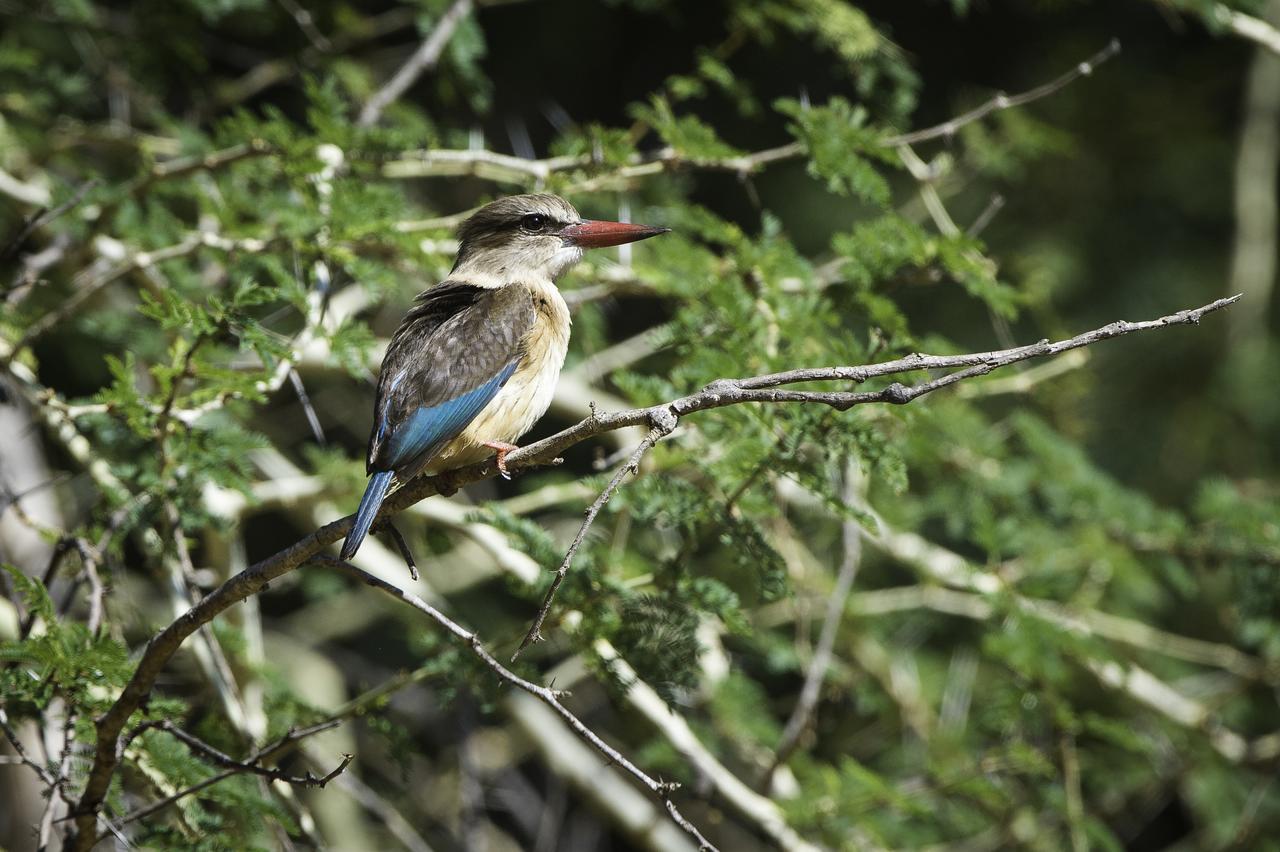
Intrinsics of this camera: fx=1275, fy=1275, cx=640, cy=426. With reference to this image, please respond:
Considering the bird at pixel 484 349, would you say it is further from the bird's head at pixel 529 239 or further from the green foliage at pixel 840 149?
Answer: the green foliage at pixel 840 149

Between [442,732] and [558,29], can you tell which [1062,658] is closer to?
[442,732]

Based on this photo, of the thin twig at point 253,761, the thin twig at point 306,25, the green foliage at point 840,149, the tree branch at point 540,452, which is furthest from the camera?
the thin twig at point 306,25

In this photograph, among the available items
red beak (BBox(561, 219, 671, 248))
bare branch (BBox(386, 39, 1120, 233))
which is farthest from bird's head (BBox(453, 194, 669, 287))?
bare branch (BBox(386, 39, 1120, 233))

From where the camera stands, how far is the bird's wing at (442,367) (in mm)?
2969

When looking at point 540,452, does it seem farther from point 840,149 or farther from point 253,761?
point 840,149

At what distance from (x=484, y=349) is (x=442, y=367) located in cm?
13

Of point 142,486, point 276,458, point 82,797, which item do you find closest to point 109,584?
point 142,486

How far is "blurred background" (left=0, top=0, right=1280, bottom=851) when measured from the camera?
3.11 m

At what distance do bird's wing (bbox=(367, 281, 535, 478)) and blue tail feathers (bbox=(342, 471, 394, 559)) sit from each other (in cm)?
4

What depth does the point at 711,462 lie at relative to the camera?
10.0 feet

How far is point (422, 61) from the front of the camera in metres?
4.32

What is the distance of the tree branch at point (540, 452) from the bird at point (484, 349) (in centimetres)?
14

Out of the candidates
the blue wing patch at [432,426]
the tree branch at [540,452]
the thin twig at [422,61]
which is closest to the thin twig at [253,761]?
the tree branch at [540,452]

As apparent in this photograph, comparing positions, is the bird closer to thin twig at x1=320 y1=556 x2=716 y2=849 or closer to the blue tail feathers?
the blue tail feathers
